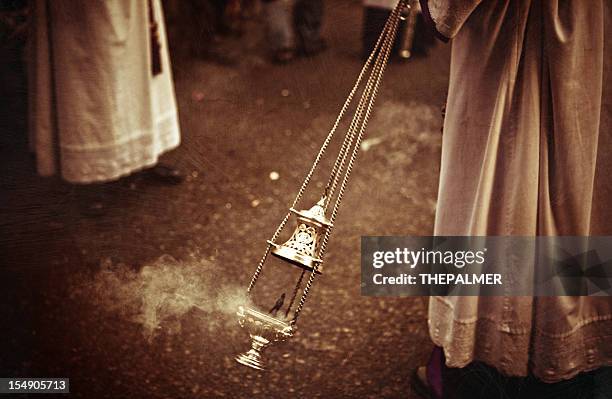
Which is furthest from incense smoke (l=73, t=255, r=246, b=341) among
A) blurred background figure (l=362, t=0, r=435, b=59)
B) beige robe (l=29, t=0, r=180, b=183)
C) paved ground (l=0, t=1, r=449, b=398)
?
blurred background figure (l=362, t=0, r=435, b=59)

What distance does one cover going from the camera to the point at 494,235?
207cm

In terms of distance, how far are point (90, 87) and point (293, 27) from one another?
331 cm

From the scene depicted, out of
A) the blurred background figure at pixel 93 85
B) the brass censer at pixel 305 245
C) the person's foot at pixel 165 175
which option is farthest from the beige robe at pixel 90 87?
the brass censer at pixel 305 245

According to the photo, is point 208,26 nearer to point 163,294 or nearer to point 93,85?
point 93,85

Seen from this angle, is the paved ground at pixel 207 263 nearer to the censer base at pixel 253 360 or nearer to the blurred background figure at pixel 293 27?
the censer base at pixel 253 360

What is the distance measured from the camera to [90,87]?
3146mm

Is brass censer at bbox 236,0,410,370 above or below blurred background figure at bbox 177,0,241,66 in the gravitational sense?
above

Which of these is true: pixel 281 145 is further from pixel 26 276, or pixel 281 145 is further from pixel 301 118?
pixel 26 276

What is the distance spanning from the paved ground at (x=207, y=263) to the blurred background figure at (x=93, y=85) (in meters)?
0.31

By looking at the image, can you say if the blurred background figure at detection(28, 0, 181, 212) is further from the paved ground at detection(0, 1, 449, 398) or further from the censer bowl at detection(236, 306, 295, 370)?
the censer bowl at detection(236, 306, 295, 370)

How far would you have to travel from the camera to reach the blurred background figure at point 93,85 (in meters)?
3.04

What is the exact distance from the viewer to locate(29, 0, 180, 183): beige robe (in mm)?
3039

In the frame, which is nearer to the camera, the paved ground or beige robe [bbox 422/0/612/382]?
beige robe [bbox 422/0/612/382]

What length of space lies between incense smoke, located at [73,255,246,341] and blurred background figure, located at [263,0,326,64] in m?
3.23
